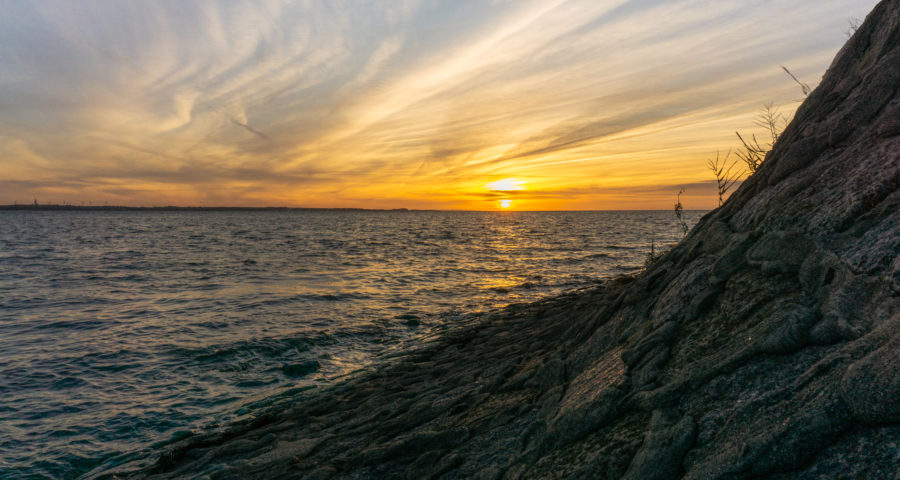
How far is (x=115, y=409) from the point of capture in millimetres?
9453

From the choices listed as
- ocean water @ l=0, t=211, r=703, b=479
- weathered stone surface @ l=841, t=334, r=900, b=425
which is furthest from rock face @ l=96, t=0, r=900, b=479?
ocean water @ l=0, t=211, r=703, b=479

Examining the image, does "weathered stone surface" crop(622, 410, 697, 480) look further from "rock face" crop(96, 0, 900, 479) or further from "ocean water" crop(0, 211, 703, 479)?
"ocean water" crop(0, 211, 703, 479)

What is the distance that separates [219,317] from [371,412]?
1134cm

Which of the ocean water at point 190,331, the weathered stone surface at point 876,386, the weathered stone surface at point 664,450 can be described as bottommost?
the ocean water at point 190,331

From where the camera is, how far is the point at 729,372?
3.74m

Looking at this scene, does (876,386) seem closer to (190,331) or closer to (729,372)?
(729,372)

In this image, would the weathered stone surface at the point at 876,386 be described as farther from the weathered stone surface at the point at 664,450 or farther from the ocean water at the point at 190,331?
the ocean water at the point at 190,331

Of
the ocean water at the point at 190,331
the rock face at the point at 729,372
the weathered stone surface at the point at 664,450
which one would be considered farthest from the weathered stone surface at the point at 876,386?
the ocean water at the point at 190,331

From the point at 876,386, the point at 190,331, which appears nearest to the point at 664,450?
the point at 876,386

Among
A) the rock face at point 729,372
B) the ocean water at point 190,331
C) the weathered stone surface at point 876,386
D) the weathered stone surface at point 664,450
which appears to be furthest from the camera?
the ocean water at point 190,331

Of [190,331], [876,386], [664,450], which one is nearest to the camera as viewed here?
[876,386]

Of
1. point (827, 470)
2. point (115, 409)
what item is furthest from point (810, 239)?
point (115, 409)

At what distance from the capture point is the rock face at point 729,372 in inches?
113

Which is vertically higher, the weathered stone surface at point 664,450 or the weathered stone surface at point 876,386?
the weathered stone surface at point 876,386
